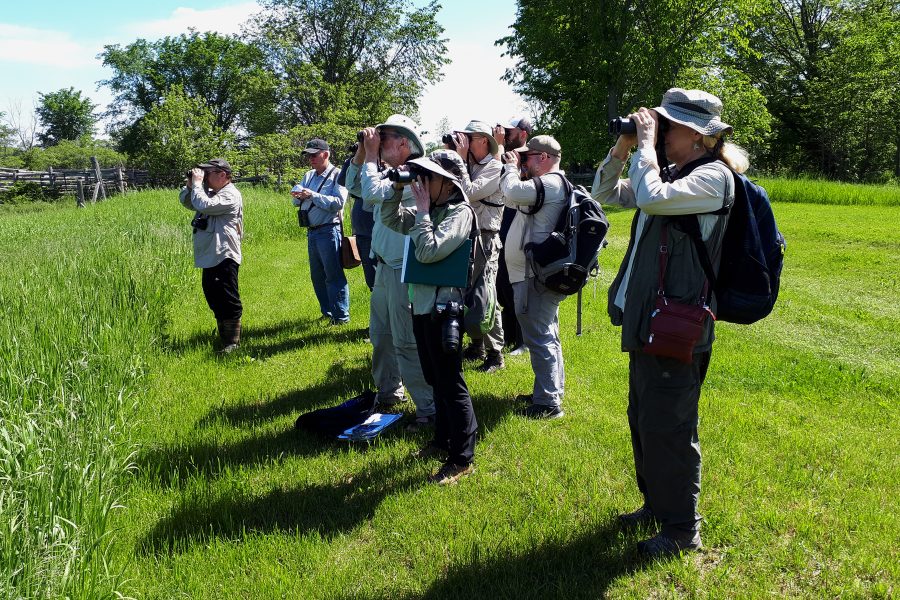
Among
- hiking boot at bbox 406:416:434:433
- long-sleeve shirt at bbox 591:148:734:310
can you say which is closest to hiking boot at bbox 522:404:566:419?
hiking boot at bbox 406:416:434:433

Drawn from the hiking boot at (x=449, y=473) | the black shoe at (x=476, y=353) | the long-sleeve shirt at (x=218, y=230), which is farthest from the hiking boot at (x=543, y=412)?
the long-sleeve shirt at (x=218, y=230)

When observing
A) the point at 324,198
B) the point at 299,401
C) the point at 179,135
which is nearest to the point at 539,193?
the point at 299,401

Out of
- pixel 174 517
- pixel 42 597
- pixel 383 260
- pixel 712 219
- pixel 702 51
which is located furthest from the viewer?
pixel 702 51

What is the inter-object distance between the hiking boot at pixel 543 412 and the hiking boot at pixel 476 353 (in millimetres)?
1471

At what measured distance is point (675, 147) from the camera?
9.60ft

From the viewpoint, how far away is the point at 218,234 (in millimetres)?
6582

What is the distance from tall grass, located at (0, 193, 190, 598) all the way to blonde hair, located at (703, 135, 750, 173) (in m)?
3.17

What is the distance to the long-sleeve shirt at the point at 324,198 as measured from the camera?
7219 millimetres

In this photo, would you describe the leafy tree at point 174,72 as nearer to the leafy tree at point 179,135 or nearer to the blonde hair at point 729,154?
the leafy tree at point 179,135

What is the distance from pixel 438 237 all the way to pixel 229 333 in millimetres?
4144

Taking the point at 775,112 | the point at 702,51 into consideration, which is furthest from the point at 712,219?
the point at 775,112

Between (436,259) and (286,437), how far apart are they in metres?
1.92

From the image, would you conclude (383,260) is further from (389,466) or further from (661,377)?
(661,377)

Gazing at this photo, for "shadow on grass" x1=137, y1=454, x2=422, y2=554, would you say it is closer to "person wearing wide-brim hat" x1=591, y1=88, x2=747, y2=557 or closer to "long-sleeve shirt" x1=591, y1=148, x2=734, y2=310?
"person wearing wide-brim hat" x1=591, y1=88, x2=747, y2=557
